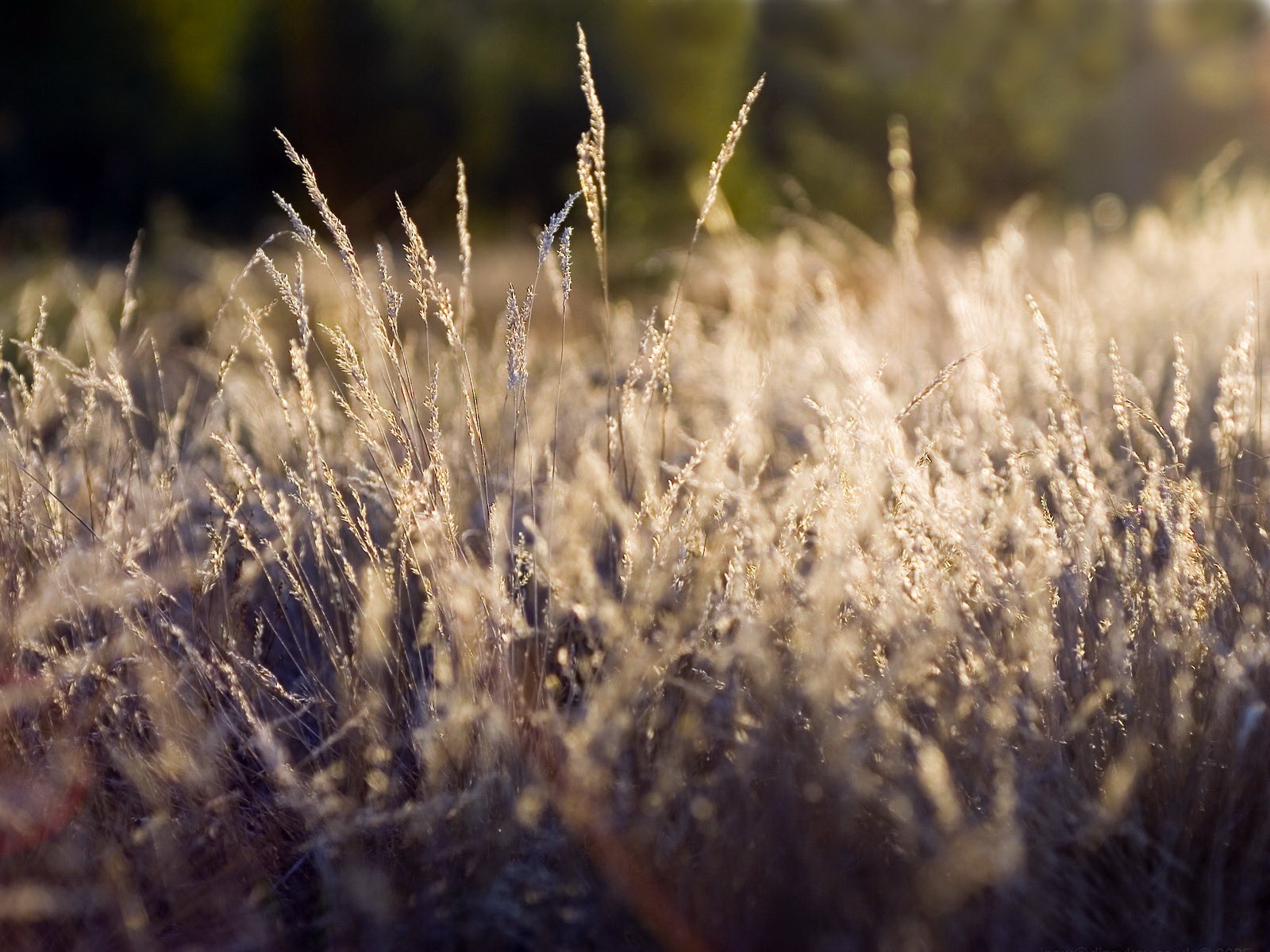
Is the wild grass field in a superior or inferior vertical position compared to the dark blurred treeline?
inferior

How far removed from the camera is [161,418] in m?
2.10

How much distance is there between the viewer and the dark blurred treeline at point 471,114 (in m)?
14.9

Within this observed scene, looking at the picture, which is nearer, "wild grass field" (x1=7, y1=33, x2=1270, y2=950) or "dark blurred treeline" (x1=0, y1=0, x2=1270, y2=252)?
"wild grass field" (x1=7, y1=33, x2=1270, y2=950)

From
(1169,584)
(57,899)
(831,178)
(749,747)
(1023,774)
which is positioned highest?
(831,178)

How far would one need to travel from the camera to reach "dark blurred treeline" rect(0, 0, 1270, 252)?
14.9 m

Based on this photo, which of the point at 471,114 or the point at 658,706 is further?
the point at 471,114

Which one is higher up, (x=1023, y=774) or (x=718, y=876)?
(x=1023, y=774)

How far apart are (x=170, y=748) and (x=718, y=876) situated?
0.85 m

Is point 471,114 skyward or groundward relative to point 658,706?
skyward

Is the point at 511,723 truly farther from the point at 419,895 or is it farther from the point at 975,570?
the point at 975,570

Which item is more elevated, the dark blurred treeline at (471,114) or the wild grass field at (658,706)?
the dark blurred treeline at (471,114)

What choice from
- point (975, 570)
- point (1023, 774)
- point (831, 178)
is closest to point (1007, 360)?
point (975, 570)

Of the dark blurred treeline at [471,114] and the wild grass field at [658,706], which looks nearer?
the wild grass field at [658,706]

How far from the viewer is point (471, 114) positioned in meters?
17.0
